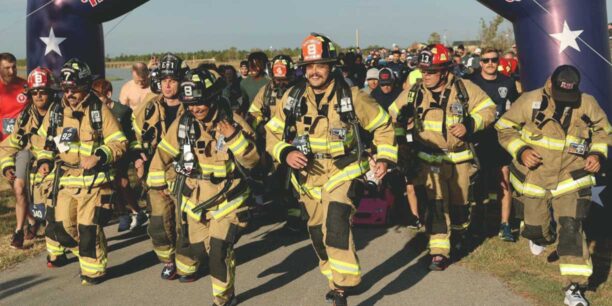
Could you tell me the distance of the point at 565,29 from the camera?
7445mm

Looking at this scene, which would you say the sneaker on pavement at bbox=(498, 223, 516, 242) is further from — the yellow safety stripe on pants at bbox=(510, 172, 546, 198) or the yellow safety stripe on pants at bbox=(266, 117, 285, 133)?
the yellow safety stripe on pants at bbox=(266, 117, 285, 133)

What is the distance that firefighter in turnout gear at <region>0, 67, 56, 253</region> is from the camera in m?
6.76

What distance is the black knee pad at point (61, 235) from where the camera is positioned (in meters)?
6.29

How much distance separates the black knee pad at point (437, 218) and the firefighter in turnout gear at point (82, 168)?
10.8ft

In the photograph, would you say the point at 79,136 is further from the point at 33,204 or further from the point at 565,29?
the point at 565,29

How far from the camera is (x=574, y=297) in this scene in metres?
5.32

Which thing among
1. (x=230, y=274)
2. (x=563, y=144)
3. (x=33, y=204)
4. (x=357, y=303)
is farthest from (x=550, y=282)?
(x=33, y=204)

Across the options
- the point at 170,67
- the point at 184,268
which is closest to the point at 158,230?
the point at 184,268

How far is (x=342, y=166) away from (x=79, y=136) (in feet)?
9.07

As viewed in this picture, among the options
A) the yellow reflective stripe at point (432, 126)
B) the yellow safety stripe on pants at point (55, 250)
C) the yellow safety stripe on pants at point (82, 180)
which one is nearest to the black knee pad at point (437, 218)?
the yellow reflective stripe at point (432, 126)

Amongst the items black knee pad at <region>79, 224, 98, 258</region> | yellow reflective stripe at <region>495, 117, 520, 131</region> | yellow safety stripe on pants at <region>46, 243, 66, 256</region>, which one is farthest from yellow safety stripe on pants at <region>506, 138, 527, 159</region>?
yellow safety stripe on pants at <region>46, 243, 66, 256</region>

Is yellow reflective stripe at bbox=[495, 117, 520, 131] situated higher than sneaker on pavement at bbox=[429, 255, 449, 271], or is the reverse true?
yellow reflective stripe at bbox=[495, 117, 520, 131]

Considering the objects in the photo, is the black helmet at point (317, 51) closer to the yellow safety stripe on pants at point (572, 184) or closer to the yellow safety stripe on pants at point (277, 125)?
the yellow safety stripe on pants at point (277, 125)

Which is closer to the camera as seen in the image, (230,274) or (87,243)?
(230,274)
